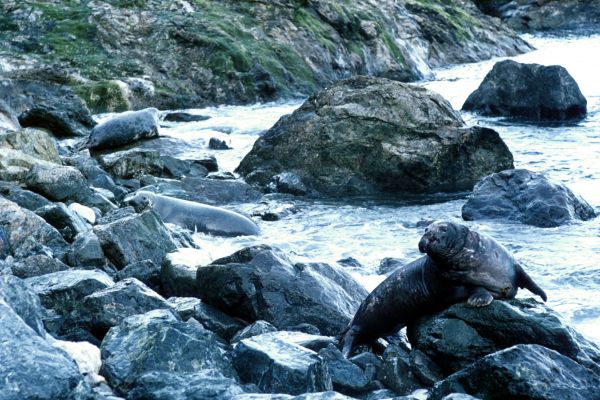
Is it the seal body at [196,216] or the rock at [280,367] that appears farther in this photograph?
the seal body at [196,216]

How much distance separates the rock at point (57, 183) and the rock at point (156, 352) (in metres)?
6.04

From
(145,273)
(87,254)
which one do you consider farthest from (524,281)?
(87,254)

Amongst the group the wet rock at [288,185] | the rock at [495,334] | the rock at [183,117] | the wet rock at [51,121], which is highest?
the rock at [495,334]

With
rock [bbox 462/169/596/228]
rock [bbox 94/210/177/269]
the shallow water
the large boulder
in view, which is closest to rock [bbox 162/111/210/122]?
the shallow water

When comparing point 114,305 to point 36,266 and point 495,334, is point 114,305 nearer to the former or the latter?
point 36,266

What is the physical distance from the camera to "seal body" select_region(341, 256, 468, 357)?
6895mm

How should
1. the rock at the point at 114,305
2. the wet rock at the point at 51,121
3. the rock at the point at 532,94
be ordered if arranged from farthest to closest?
the rock at the point at 532,94
the wet rock at the point at 51,121
the rock at the point at 114,305

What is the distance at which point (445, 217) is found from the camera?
494 inches

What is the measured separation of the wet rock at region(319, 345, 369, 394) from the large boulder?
8.14 metres

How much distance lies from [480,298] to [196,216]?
618 centimetres

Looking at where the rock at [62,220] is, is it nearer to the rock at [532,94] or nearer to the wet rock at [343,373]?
the wet rock at [343,373]

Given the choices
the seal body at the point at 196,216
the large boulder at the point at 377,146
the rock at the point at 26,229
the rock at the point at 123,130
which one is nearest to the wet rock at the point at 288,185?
the large boulder at the point at 377,146

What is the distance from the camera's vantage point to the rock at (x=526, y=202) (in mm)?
11750

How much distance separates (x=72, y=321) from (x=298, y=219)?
641cm
